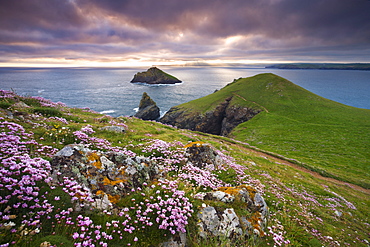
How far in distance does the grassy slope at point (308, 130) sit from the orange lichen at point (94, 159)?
127 feet

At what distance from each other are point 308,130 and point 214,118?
4506 cm

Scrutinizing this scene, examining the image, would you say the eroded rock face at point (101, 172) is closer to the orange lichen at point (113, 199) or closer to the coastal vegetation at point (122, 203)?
the orange lichen at point (113, 199)

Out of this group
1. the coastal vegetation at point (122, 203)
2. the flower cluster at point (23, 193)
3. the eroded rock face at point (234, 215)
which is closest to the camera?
the flower cluster at point (23, 193)

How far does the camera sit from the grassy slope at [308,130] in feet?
127

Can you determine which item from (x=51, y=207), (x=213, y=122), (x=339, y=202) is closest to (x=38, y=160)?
(x=51, y=207)

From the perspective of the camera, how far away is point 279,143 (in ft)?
170

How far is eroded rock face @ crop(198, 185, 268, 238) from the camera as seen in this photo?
6301 millimetres

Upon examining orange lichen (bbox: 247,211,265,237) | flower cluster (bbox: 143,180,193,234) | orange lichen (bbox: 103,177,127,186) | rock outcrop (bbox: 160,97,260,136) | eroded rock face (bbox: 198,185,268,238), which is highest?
orange lichen (bbox: 103,177,127,186)

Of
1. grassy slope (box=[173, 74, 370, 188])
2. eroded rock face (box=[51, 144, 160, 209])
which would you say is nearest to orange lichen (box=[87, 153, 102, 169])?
eroded rock face (box=[51, 144, 160, 209])

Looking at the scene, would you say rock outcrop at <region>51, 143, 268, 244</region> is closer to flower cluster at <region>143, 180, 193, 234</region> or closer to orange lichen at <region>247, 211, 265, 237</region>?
orange lichen at <region>247, 211, 265, 237</region>

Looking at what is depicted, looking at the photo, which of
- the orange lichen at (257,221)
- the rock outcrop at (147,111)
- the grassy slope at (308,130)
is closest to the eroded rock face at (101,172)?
the orange lichen at (257,221)

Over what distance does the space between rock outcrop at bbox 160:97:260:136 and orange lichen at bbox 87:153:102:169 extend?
80.7m

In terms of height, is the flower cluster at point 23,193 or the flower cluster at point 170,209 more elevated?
the flower cluster at point 23,193

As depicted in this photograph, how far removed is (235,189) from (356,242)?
30.9 ft
